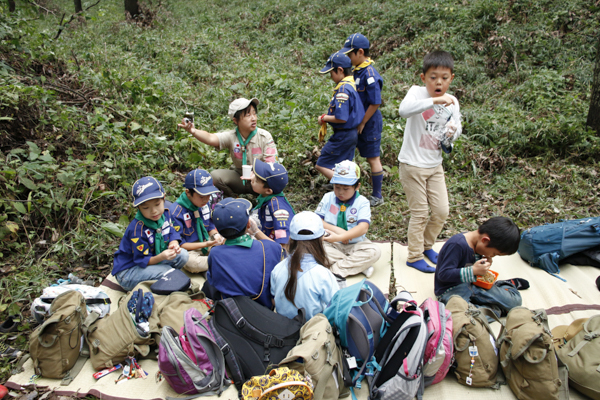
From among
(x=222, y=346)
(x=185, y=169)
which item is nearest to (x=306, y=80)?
(x=185, y=169)

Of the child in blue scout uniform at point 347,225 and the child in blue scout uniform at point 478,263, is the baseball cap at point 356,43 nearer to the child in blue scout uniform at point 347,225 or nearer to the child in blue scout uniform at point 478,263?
the child in blue scout uniform at point 347,225

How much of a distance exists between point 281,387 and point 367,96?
3.61 meters

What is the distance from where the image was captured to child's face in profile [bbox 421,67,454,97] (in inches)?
134

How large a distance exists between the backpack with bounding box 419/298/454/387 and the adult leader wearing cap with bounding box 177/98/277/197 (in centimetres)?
251

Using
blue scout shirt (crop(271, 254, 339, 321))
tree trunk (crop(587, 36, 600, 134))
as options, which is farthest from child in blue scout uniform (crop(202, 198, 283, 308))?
tree trunk (crop(587, 36, 600, 134))

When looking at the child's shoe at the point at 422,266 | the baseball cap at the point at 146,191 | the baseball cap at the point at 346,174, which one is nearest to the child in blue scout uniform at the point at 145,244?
the baseball cap at the point at 146,191

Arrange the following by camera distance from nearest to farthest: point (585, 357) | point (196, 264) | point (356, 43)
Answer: point (585, 357) < point (196, 264) < point (356, 43)

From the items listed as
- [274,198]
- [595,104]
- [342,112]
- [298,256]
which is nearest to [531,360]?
[298,256]

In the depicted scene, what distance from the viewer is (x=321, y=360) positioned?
90.9 inches

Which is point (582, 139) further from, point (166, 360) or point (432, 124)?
point (166, 360)

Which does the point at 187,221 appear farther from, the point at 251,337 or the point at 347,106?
the point at 347,106

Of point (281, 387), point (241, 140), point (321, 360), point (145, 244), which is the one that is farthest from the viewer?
point (241, 140)

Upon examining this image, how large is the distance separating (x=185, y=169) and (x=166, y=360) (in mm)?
3570

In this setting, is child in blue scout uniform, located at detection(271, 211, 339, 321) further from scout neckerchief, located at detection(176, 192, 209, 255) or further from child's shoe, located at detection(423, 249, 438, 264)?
child's shoe, located at detection(423, 249, 438, 264)
